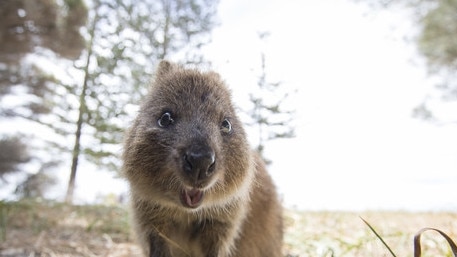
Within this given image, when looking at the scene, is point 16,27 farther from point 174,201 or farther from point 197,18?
point 174,201

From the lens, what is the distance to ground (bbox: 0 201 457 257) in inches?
159

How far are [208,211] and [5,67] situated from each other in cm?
1137

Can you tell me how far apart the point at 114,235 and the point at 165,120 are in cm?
369

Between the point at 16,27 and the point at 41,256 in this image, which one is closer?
the point at 41,256

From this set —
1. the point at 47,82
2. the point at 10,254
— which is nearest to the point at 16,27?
the point at 47,82

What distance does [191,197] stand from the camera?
8.68 feet

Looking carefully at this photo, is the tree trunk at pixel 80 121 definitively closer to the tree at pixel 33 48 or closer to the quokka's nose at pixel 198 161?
the tree at pixel 33 48

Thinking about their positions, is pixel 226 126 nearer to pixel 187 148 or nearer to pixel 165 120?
pixel 165 120

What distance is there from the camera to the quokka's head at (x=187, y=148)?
93.2 inches

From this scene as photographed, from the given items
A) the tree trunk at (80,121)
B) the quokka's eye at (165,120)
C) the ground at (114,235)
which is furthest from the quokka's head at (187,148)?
the tree trunk at (80,121)

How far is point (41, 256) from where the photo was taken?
4.27 metres

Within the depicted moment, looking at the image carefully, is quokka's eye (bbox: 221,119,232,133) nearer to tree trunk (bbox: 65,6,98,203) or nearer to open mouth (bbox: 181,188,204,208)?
open mouth (bbox: 181,188,204,208)

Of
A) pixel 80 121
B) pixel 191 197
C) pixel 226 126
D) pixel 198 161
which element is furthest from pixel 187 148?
pixel 80 121

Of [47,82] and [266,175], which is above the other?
[47,82]
